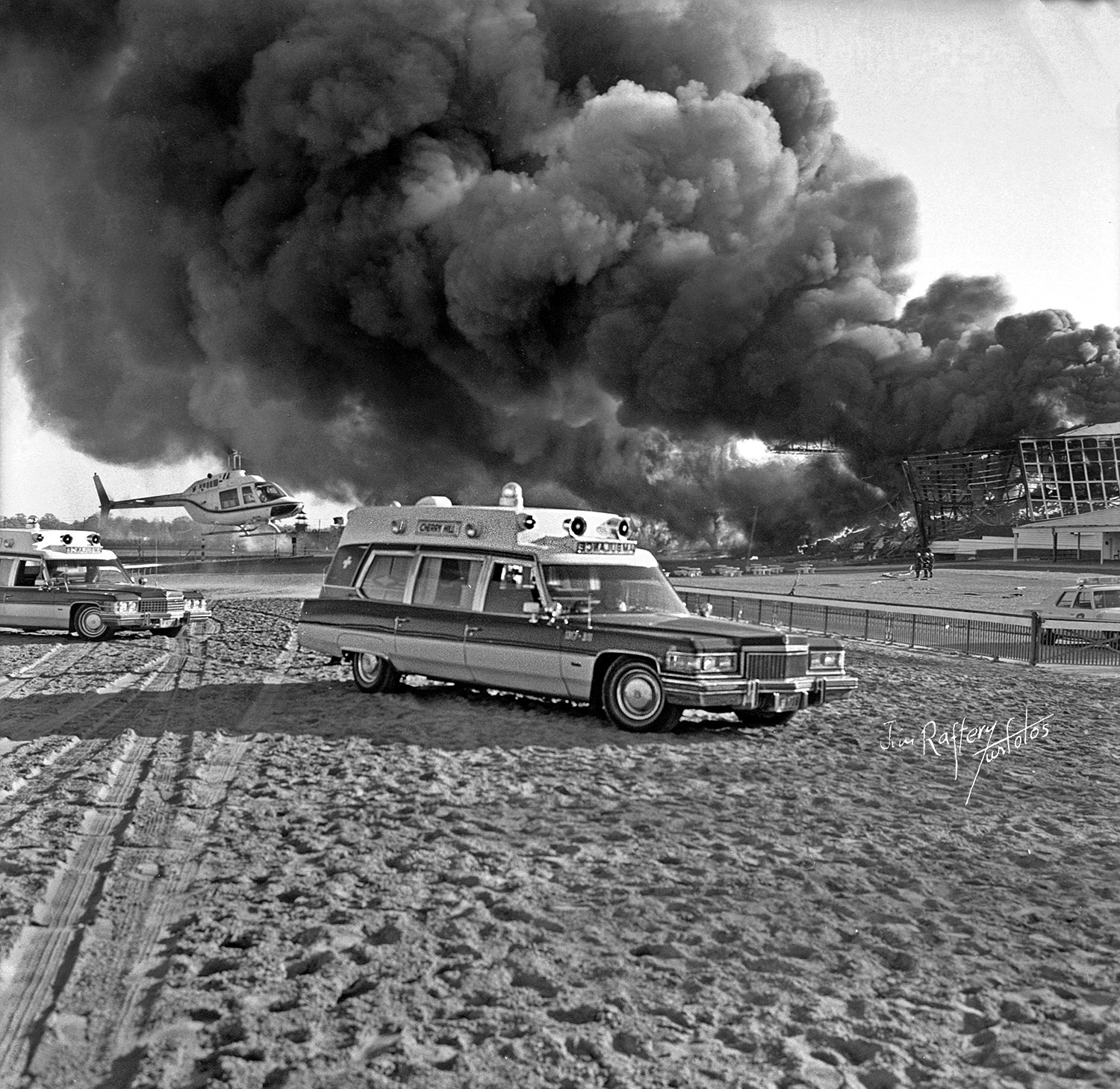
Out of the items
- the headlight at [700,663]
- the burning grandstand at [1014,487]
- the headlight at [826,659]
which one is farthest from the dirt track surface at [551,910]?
the burning grandstand at [1014,487]

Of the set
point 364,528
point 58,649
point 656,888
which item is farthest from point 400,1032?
point 58,649

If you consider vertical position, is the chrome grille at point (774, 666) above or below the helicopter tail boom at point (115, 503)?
below

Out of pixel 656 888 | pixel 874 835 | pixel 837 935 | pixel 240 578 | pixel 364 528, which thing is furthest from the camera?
pixel 240 578

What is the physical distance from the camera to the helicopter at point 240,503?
153 feet

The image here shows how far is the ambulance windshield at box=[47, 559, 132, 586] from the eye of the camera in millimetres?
18812

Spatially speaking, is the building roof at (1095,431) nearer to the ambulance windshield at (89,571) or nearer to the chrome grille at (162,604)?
the chrome grille at (162,604)

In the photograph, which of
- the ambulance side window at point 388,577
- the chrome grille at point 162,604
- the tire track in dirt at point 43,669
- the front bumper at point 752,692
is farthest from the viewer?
the chrome grille at point 162,604

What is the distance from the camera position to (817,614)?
85.2 ft

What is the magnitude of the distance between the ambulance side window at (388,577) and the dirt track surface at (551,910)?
2526 mm

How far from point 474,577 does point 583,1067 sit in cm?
Answer: 781

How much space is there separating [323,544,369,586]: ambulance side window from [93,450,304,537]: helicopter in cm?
3506

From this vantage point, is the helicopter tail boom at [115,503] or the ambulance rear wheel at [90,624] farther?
the helicopter tail boom at [115,503]

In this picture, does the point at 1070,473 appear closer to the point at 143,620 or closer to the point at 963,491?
the point at 963,491

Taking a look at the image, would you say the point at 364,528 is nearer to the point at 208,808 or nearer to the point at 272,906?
the point at 208,808
